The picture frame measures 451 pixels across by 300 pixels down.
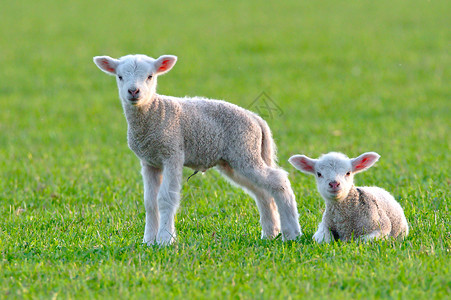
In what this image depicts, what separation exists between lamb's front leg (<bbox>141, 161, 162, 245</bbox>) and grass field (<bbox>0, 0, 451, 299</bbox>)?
146 millimetres

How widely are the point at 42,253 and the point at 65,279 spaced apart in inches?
30.9

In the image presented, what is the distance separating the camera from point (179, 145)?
6.43 metres

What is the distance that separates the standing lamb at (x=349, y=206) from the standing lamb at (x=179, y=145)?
406mm

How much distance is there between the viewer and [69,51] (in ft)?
76.2

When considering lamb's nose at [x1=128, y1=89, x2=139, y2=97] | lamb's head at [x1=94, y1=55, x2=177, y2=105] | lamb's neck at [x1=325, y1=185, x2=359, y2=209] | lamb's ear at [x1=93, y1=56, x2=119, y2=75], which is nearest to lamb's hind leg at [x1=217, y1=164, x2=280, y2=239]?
lamb's neck at [x1=325, y1=185, x2=359, y2=209]

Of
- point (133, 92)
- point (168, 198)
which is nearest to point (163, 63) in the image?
point (133, 92)

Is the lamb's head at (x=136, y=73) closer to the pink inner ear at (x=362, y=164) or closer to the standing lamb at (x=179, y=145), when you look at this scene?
the standing lamb at (x=179, y=145)

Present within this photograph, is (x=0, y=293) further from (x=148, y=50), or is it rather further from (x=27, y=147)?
(x=148, y=50)

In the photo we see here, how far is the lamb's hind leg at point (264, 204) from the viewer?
6.83 meters

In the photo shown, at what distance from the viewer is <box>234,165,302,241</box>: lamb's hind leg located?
653 centimetres

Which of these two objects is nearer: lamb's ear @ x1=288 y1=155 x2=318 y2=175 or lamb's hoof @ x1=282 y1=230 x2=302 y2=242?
lamb's ear @ x1=288 y1=155 x2=318 y2=175

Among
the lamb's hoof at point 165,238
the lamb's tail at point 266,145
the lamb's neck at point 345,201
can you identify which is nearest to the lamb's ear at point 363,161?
the lamb's neck at point 345,201

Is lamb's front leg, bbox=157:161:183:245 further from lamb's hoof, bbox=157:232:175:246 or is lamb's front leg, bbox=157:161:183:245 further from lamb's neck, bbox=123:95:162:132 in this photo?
lamb's neck, bbox=123:95:162:132

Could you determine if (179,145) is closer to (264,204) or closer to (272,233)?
(264,204)
